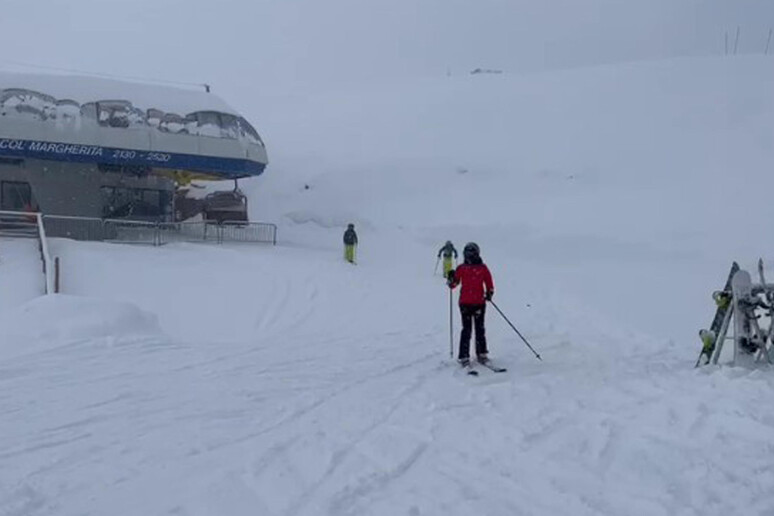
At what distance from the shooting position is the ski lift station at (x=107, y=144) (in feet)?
90.7

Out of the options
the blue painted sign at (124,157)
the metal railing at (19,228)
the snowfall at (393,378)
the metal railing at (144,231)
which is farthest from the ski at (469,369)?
the blue painted sign at (124,157)

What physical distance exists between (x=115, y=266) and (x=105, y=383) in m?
11.9

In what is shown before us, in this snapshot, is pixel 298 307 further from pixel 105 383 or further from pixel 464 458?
pixel 464 458

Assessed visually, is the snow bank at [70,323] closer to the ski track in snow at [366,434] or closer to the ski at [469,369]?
the ski track in snow at [366,434]

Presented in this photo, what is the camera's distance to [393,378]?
30.1ft

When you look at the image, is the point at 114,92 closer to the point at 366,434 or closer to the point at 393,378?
the point at 393,378

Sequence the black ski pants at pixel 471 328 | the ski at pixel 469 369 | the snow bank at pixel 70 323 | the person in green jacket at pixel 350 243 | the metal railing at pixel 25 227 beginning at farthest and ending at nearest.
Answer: the person in green jacket at pixel 350 243 → the metal railing at pixel 25 227 → the snow bank at pixel 70 323 → the black ski pants at pixel 471 328 → the ski at pixel 469 369

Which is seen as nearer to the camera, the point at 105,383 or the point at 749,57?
the point at 105,383

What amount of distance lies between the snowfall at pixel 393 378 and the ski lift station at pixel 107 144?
5.96m

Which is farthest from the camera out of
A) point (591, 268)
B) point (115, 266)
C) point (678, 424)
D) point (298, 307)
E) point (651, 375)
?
point (591, 268)

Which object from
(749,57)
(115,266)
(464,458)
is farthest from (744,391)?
(749,57)

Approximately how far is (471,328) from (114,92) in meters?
24.4

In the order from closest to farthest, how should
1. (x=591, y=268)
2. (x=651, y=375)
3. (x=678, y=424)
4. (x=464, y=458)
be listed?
(x=464, y=458), (x=678, y=424), (x=651, y=375), (x=591, y=268)

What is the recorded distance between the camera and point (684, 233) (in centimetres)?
3052
